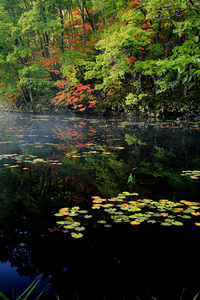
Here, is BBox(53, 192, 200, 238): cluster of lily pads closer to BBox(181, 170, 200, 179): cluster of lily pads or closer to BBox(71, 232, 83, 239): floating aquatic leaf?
BBox(71, 232, 83, 239): floating aquatic leaf

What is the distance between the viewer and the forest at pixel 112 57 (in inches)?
468

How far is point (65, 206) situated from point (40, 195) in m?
0.60

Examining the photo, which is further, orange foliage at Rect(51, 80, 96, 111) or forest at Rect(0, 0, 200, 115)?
orange foliage at Rect(51, 80, 96, 111)

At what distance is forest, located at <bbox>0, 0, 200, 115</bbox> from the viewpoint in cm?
1188

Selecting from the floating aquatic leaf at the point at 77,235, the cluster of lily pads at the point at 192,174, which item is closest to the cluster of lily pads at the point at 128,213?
the floating aquatic leaf at the point at 77,235

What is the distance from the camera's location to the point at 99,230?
2.33 m

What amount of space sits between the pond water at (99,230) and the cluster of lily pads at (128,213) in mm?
12

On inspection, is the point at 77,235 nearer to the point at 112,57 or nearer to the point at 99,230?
the point at 99,230

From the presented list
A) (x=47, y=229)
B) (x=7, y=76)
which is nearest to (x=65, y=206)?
(x=47, y=229)

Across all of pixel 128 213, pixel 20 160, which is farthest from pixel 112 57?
pixel 128 213

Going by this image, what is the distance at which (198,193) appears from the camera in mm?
3340

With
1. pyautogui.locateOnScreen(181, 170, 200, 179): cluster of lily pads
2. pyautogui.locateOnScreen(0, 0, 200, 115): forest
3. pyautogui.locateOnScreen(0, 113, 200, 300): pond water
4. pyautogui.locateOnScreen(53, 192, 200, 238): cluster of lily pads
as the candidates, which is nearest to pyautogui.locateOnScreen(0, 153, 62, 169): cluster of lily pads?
pyautogui.locateOnScreen(0, 113, 200, 300): pond water

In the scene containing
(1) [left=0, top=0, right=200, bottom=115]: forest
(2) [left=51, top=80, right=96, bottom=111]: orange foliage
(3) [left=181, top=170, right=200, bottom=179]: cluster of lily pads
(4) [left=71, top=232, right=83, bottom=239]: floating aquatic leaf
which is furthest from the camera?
(2) [left=51, top=80, right=96, bottom=111]: orange foliage

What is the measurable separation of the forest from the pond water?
843 cm
